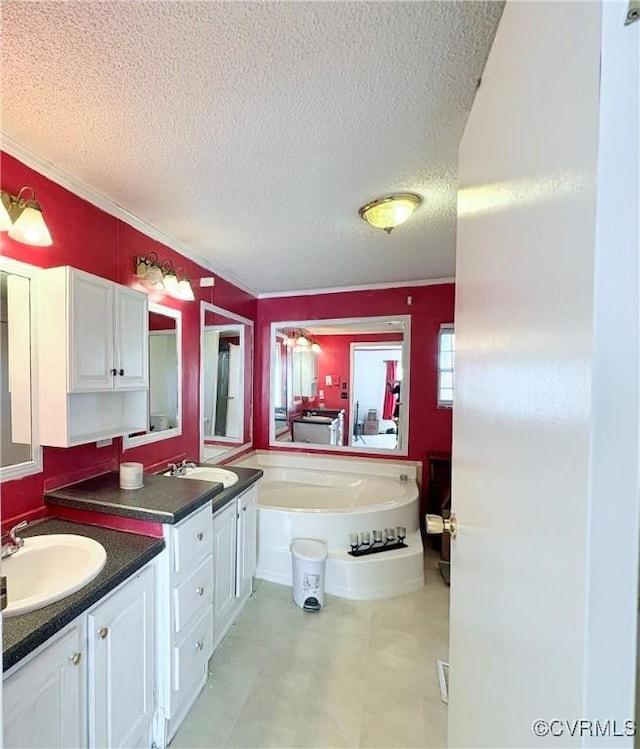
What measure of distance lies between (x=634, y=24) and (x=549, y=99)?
12 cm

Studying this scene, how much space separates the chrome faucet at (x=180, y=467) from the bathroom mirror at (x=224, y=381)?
353 millimetres

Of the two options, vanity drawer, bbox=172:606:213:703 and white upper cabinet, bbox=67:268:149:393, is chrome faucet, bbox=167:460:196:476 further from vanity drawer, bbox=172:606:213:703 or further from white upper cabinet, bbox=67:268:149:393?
vanity drawer, bbox=172:606:213:703

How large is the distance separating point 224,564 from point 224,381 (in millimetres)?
1572

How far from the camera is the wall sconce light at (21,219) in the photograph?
1.23 m

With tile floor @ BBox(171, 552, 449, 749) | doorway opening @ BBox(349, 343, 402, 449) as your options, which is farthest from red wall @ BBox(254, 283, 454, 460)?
tile floor @ BBox(171, 552, 449, 749)

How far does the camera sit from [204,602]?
161 centimetres

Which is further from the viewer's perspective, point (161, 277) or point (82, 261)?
point (161, 277)

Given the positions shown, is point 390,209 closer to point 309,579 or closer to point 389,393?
point 389,393

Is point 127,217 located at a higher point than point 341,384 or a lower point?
higher

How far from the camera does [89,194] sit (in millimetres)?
1640

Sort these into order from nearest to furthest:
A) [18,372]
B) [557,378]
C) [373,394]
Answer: [557,378] < [18,372] < [373,394]

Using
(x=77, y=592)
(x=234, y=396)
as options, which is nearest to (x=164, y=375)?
(x=234, y=396)

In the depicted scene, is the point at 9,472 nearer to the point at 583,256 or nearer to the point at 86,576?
the point at 86,576

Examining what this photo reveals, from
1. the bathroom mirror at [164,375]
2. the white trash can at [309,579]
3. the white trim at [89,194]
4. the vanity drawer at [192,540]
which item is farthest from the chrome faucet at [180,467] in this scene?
the white trim at [89,194]
